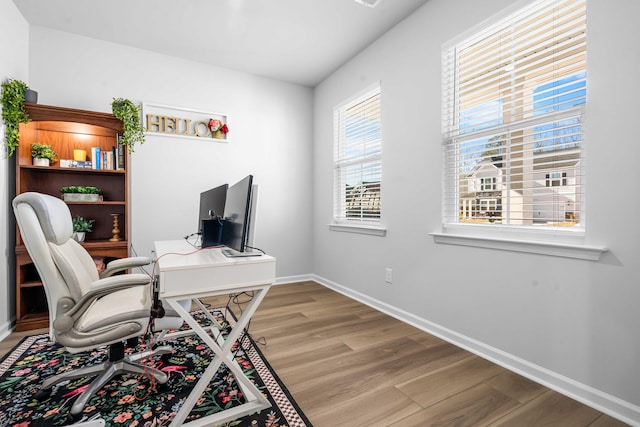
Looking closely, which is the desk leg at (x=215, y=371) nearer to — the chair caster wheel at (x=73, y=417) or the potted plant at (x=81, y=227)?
the chair caster wheel at (x=73, y=417)

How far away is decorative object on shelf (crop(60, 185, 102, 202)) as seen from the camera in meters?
2.79

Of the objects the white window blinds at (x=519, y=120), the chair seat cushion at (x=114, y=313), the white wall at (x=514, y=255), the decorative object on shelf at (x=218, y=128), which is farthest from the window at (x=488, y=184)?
the decorative object on shelf at (x=218, y=128)

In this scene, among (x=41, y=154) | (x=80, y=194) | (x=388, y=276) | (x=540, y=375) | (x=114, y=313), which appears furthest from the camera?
(x=388, y=276)

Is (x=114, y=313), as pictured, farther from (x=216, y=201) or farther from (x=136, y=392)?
(x=216, y=201)

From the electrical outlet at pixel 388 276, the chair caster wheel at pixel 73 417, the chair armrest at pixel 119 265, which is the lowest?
the chair caster wheel at pixel 73 417

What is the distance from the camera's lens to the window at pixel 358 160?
3246 millimetres

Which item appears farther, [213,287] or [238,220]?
[238,220]

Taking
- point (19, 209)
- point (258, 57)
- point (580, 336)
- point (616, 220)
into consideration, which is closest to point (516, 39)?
point (616, 220)

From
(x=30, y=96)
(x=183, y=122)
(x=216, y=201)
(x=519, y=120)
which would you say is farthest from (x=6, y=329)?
(x=519, y=120)

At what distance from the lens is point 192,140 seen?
11.6ft

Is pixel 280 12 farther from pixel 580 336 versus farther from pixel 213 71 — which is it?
pixel 580 336

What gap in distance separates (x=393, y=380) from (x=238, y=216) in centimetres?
131

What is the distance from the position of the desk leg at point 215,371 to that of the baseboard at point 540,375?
1470 mm

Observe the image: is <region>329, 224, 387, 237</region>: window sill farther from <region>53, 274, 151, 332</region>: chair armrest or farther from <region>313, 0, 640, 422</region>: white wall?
<region>53, 274, 151, 332</region>: chair armrest
